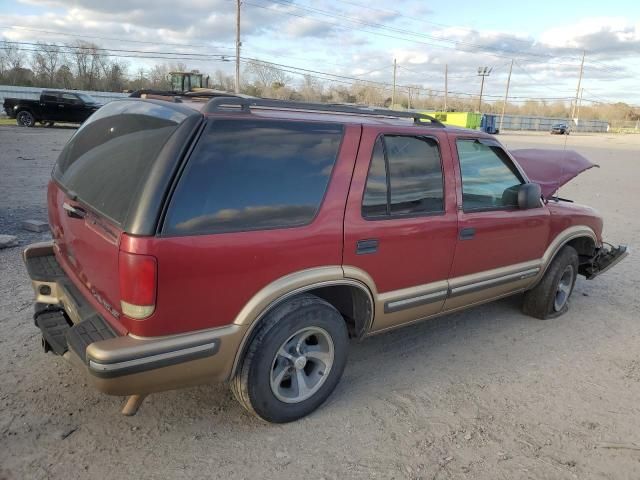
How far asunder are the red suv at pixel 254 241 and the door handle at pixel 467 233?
3 centimetres

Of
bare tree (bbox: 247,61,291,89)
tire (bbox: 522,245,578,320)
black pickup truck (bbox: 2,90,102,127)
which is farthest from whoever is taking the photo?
bare tree (bbox: 247,61,291,89)

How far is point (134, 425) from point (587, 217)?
4416mm

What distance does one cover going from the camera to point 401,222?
3182 mm

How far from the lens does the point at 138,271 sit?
7.33 feet

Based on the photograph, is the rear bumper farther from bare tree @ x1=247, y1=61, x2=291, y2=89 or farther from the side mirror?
bare tree @ x1=247, y1=61, x2=291, y2=89

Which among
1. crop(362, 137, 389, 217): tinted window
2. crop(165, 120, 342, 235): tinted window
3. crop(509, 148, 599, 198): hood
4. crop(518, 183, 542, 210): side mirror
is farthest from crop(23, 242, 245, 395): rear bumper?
crop(509, 148, 599, 198): hood

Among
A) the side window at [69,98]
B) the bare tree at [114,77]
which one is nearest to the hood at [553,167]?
the side window at [69,98]

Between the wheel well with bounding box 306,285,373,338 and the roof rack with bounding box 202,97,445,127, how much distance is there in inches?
45.8

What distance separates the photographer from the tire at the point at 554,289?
15.3 ft

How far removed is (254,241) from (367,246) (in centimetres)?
79

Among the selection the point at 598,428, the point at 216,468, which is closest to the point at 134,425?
the point at 216,468

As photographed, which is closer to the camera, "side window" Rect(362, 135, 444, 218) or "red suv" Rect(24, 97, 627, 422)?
"red suv" Rect(24, 97, 627, 422)

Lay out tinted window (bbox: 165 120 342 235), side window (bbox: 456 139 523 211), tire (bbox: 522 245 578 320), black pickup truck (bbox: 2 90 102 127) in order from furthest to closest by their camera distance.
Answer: black pickup truck (bbox: 2 90 102 127), tire (bbox: 522 245 578 320), side window (bbox: 456 139 523 211), tinted window (bbox: 165 120 342 235)

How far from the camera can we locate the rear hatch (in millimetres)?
2422
